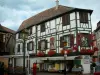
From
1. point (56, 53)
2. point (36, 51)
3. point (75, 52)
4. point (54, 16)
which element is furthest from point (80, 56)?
point (36, 51)

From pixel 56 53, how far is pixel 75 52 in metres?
3.99

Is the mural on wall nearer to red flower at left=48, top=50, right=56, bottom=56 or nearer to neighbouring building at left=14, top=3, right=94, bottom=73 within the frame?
neighbouring building at left=14, top=3, right=94, bottom=73

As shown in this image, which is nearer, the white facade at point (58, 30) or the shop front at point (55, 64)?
the white facade at point (58, 30)

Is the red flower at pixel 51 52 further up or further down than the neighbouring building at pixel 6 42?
further down

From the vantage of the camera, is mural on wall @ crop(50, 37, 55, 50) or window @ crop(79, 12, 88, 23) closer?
window @ crop(79, 12, 88, 23)

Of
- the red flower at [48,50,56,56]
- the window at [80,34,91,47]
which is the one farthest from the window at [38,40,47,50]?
the window at [80,34,91,47]

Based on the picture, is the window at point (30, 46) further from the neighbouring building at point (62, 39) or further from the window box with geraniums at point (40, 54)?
the window box with geraniums at point (40, 54)

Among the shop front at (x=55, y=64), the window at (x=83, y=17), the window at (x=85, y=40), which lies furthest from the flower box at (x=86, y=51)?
the window at (x=83, y=17)

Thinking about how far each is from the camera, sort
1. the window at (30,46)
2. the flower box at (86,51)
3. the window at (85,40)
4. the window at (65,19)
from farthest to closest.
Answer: the window at (30,46)
the window at (65,19)
the window at (85,40)
the flower box at (86,51)

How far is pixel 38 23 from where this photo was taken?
3909 centimetres

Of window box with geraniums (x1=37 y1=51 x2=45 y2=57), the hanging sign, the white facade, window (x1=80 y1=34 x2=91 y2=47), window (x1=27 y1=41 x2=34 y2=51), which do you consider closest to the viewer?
the hanging sign

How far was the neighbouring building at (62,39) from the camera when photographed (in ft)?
102

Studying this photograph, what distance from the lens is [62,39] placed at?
33.4m

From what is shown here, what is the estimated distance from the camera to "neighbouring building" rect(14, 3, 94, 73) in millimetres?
31047
